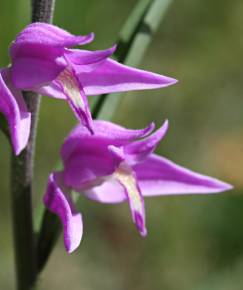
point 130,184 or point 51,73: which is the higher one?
point 51,73

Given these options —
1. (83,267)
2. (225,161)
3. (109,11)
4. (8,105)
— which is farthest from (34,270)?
(109,11)

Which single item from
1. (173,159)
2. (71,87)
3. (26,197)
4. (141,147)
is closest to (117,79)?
(71,87)

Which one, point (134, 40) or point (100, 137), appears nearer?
point (100, 137)

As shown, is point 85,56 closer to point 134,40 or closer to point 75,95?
point 75,95

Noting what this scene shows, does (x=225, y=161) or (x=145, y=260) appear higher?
(x=225, y=161)

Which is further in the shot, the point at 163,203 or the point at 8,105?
the point at 163,203

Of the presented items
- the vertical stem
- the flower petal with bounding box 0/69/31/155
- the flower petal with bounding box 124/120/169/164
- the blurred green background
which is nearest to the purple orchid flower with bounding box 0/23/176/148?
the flower petal with bounding box 0/69/31/155

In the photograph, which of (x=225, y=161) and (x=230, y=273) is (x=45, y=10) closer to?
(x=230, y=273)
